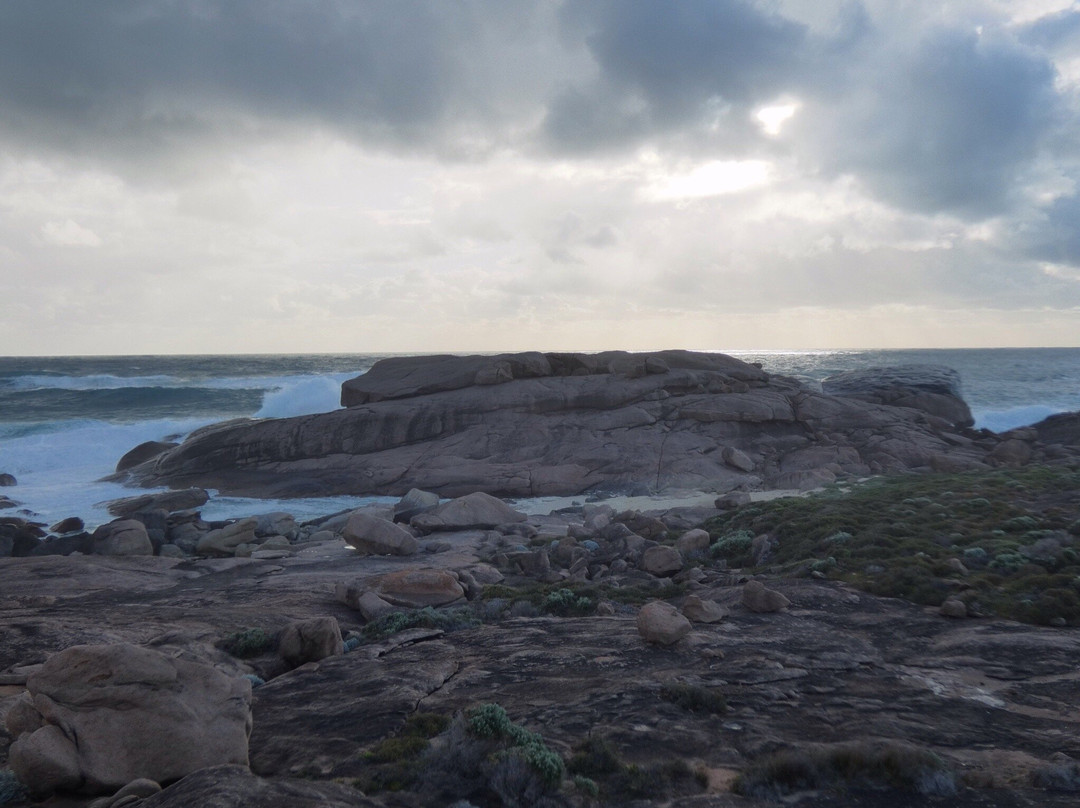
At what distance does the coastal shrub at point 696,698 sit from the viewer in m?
7.10

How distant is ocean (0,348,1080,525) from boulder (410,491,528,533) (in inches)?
268

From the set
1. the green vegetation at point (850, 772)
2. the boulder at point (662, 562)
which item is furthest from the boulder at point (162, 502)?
the green vegetation at point (850, 772)

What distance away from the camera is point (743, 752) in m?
6.27

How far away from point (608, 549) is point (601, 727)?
10.9 metres

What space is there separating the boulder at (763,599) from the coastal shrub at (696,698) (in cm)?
364

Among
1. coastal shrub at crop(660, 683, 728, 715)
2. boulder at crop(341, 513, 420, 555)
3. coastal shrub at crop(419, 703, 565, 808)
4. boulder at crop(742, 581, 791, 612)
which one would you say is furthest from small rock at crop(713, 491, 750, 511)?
coastal shrub at crop(419, 703, 565, 808)

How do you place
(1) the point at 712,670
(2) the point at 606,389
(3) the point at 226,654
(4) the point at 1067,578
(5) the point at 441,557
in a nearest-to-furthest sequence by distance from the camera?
(1) the point at 712,670 → (3) the point at 226,654 → (4) the point at 1067,578 → (5) the point at 441,557 → (2) the point at 606,389

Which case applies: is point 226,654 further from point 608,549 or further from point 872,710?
point 608,549

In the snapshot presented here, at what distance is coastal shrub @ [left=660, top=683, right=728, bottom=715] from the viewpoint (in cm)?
710

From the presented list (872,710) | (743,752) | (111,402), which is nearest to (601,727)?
(743,752)

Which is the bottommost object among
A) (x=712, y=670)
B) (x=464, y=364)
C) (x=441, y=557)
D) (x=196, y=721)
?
(x=441, y=557)

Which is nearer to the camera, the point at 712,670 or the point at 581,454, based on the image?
the point at 712,670

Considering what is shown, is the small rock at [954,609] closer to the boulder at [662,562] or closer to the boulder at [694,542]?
the boulder at [662,562]

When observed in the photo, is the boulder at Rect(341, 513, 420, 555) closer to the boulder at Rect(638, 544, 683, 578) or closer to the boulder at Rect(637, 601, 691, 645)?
the boulder at Rect(638, 544, 683, 578)
